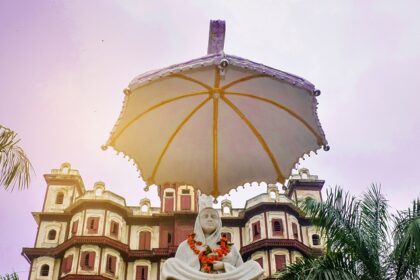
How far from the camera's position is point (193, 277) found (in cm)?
571

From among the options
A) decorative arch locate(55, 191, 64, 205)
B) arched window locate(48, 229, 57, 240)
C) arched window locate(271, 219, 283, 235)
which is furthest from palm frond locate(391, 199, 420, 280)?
decorative arch locate(55, 191, 64, 205)

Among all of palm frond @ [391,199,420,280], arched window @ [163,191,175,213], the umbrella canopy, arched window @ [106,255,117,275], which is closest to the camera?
the umbrella canopy

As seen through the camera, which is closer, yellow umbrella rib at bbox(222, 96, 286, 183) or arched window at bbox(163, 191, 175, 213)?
yellow umbrella rib at bbox(222, 96, 286, 183)

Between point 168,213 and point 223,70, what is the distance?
40657mm

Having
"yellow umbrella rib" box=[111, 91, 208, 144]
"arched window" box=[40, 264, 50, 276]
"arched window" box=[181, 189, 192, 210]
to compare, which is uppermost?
"arched window" box=[181, 189, 192, 210]

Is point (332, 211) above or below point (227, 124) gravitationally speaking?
above

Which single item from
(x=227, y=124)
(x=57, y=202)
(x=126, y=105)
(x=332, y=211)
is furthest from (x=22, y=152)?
(x=57, y=202)

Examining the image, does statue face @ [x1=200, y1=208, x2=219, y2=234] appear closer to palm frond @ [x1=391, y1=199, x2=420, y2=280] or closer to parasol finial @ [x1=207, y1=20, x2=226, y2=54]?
parasol finial @ [x1=207, y1=20, x2=226, y2=54]

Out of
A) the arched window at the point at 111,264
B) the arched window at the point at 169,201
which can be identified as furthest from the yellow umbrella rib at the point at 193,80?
the arched window at the point at 169,201

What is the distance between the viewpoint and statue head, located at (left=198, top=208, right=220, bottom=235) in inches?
261

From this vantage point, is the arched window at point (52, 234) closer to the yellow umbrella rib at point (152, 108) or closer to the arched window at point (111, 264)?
the arched window at point (111, 264)

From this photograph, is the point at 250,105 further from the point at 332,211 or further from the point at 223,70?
the point at 332,211

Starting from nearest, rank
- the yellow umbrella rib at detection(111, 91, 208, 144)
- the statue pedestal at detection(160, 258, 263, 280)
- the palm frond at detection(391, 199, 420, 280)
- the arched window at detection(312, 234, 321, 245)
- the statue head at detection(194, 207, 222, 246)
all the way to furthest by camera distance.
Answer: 1. the statue pedestal at detection(160, 258, 263, 280)
2. the statue head at detection(194, 207, 222, 246)
3. the yellow umbrella rib at detection(111, 91, 208, 144)
4. the palm frond at detection(391, 199, 420, 280)
5. the arched window at detection(312, 234, 321, 245)

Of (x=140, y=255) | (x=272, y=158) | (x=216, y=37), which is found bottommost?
(x=272, y=158)
